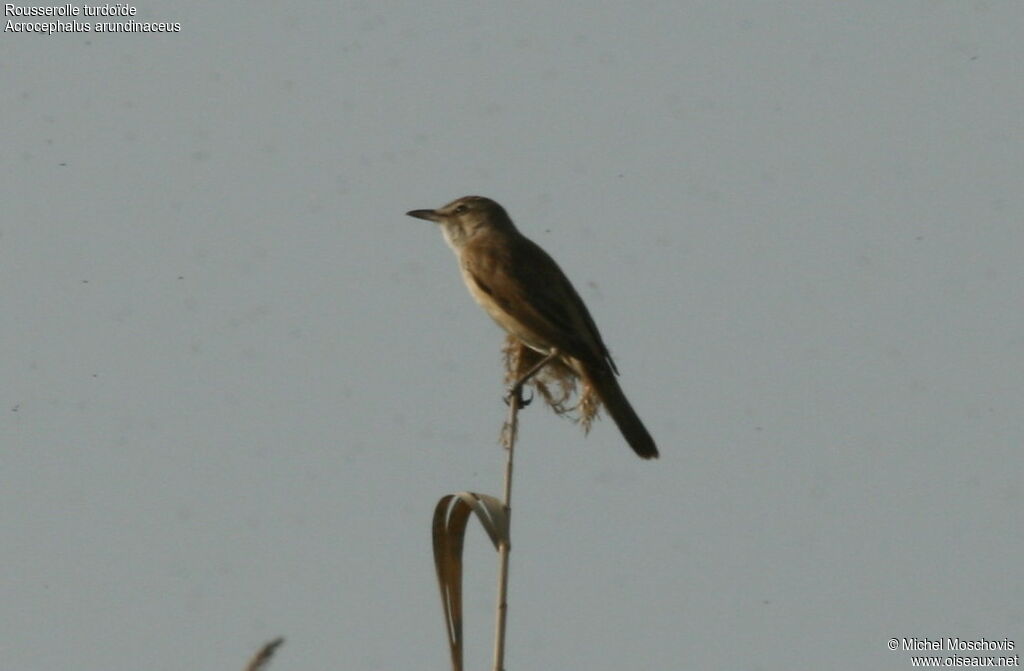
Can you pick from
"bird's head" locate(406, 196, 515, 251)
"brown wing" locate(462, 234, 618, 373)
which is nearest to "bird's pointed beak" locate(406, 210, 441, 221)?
"bird's head" locate(406, 196, 515, 251)

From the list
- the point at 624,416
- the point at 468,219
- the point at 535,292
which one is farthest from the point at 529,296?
the point at 468,219

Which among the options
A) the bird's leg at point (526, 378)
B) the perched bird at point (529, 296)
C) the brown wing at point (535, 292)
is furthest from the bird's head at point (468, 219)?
the bird's leg at point (526, 378)

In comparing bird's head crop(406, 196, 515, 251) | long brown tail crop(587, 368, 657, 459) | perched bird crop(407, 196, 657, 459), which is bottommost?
long brown tail crop(587, 368, 657, 459)

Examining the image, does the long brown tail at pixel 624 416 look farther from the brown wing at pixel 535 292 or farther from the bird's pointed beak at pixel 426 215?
the bird's pointed beak at pixel 426 215

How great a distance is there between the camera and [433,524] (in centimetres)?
500

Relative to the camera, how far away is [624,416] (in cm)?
688

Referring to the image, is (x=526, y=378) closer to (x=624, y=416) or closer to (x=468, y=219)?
(x=624, y=416)

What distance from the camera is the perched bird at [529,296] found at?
688 centimetres

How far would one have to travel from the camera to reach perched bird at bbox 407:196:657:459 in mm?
6883

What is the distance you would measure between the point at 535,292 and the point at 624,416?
33.9 inches

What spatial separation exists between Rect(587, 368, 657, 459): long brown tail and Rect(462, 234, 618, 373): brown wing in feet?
0.36

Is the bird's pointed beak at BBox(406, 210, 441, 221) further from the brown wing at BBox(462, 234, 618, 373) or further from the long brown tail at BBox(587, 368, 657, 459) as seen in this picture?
the long brown tail at BBox(587, 368, 657, 459)

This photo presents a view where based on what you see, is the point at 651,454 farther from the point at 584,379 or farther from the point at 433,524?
the point at 433,524

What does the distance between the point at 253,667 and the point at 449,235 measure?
16.8 ft
